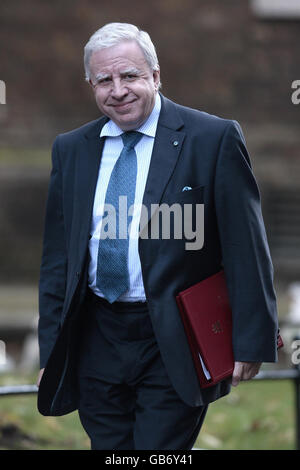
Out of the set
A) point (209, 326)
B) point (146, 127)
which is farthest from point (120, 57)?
point (209, 326)

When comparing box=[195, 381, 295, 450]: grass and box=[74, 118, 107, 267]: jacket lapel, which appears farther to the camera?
box=[195, 381, 295, 450]: grass

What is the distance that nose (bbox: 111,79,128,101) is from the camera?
3025 mm

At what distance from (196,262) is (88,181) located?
1.62 ft

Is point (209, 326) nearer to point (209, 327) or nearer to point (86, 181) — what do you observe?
point (209, 327)

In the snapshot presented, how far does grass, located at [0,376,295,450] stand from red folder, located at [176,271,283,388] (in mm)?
1962

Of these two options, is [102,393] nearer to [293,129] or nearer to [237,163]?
[237,163]

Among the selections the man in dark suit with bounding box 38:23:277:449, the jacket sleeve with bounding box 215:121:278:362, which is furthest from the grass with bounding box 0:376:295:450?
the jacket sleeve with bounding box 215:121:278:362

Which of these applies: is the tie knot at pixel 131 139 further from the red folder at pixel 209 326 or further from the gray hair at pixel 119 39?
the red folder at pixel 209 326

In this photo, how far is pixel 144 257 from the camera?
9.98 feet

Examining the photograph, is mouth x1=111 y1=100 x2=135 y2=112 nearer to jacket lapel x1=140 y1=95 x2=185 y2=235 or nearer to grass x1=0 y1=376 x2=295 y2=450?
jacket lapel x1=140 y1=95 x2=185 y2=235

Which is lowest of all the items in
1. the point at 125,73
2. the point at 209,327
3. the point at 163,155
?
the point at 209,327

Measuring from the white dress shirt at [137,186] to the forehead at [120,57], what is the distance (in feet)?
0.75

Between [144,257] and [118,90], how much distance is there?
1.87ft

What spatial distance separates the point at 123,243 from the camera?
309 cm
